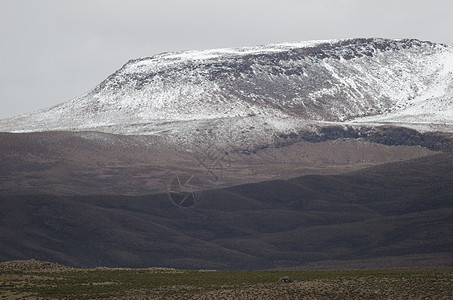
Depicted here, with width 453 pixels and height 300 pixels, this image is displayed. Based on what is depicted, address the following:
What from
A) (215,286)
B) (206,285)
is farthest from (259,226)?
(215,286)

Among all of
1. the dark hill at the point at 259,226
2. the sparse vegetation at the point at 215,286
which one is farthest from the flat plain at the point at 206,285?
the dark hill at the point at 259,226

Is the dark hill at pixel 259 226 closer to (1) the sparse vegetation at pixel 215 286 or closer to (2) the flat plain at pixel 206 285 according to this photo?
(2) the flat plain at pixel 206 285

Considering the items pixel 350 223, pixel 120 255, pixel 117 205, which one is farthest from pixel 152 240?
pixel 350 223

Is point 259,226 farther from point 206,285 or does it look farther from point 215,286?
point 215,286

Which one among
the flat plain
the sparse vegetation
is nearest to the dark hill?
the flat plain

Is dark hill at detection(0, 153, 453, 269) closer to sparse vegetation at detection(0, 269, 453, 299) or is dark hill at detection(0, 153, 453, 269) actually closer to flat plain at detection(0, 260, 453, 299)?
flat plain at detection(0, 260, 453, 299)

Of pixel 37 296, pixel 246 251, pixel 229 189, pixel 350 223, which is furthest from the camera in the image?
pixel 229 189

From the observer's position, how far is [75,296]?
5103cm

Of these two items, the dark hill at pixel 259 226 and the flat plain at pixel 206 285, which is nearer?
the flat plain at pixel 206 285

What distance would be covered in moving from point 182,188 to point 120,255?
190 feet

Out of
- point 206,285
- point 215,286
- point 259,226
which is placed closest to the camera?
point 215,286

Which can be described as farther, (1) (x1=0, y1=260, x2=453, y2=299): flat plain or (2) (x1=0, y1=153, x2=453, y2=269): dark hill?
(2) (x1=0, y1=153, x2=453, y2=269): dark hill

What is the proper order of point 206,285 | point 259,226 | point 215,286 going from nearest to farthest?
point 215,286
point 206,285
point 259,226

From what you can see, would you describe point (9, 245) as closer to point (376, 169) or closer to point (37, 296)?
point (37, 296)
